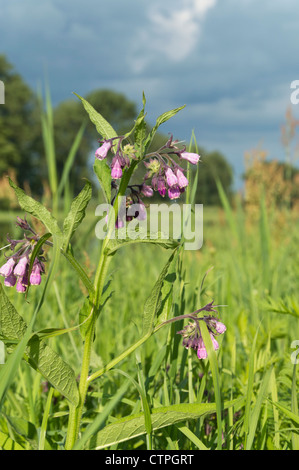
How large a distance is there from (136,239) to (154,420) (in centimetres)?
51

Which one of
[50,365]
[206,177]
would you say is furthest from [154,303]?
[206,177]

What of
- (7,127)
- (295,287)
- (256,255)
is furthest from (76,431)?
(7,127)

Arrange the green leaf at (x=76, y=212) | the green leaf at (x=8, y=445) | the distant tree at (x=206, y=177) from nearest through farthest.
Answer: the green leaf at (x=76, y=212) < the green leaf at (x=8, y=445) < the distant tree at (x=206, y=177)

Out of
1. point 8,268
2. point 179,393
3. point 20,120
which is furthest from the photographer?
point 20,120

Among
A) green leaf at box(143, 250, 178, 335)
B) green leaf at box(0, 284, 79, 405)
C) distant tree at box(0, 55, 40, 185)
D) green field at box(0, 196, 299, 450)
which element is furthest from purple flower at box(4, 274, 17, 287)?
distant tree at box(0, 55, 40, 185)

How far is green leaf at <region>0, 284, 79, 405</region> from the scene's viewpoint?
114 cm

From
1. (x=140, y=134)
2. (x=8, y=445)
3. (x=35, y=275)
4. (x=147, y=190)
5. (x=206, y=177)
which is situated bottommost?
(x=8, y=445)

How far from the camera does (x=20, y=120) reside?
52938 millimetres

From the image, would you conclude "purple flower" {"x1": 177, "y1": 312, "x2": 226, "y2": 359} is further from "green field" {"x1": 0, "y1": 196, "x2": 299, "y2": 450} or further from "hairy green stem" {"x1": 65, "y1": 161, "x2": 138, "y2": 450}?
"hairy green stem" {"x1": 65, "y1": 161, "x2": 138, "y2": 450}

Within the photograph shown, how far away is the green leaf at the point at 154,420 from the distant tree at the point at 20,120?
2005 inches

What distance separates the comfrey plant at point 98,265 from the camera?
114 centimetres

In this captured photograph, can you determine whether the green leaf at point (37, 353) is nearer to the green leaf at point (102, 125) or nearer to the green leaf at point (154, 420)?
the green leaf at point (154, 420)

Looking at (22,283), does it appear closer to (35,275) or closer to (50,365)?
(35,275)

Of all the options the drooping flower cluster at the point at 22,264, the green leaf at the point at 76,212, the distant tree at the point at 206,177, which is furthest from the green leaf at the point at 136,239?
the distant tree at the point at 206,177
